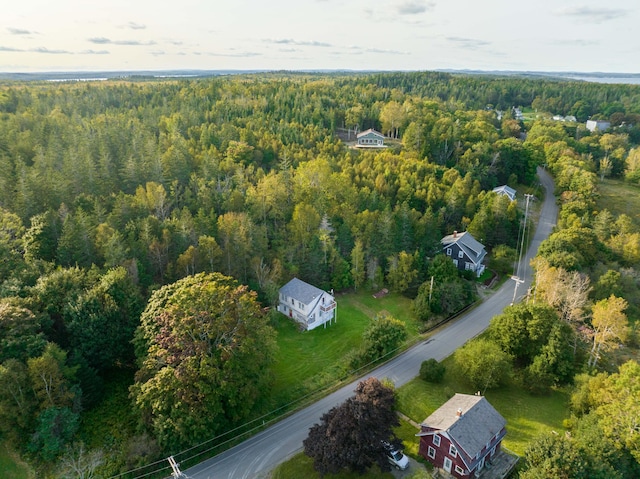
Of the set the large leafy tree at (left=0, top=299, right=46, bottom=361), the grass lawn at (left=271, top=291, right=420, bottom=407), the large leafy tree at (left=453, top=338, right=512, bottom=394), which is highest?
the large leafy tree at (left=0, top=299, right=46, bottom=361)

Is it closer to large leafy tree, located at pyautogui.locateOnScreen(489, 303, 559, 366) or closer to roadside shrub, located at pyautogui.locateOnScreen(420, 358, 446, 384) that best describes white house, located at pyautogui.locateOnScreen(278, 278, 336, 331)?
roadside shrub, located at pyautogui.locateOnScreen(420, 358, 446, 384)

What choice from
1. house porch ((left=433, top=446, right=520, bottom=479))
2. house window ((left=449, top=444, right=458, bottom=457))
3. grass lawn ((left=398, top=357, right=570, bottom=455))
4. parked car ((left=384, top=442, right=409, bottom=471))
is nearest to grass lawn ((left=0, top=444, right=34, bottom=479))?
parked car ((left=384, top=442, right=409, bottom=471))

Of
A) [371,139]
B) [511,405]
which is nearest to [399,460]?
[511,405]

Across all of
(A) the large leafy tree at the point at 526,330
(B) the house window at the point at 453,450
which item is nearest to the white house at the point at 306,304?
(A) the large leafy tree at the point at 526,330

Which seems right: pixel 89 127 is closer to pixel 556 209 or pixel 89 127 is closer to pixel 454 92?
pixel 556 209

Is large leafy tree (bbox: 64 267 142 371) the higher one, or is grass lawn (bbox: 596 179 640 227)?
large leafy tree (bbox: 64 267 142 371)

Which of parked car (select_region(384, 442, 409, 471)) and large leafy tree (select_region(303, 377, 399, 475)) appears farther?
parked car (select_region(384, 442, 409, 471))

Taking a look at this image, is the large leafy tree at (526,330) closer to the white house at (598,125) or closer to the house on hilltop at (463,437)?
the house on hilltop at (463,437)

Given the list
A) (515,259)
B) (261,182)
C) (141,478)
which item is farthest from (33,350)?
(515,259)
